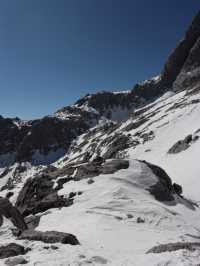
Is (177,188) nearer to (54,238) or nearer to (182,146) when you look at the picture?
(182,146)

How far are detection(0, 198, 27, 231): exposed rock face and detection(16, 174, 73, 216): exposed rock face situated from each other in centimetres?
265

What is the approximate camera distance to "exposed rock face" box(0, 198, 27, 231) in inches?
829

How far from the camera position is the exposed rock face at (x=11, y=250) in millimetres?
13438

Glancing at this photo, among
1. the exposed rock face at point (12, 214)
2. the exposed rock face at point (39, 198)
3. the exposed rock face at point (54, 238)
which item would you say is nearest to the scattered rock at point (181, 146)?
the exposed rock face at point (39, 198)

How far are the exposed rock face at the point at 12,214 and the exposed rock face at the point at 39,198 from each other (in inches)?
104

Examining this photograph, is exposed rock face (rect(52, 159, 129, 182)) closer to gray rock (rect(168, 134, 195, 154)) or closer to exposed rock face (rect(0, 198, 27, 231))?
exposed rock face (rect(0, 198, 27, 231))

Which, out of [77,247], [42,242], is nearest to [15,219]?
[42,242]

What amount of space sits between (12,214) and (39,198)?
6107mm

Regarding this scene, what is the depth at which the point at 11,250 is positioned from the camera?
13695mm

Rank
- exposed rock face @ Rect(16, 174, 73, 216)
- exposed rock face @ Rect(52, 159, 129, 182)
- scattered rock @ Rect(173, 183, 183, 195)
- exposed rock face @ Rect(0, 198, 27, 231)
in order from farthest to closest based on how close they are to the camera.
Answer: scattered rock @ Rect(173, 183, 183, 195) < exposed rock face @ Rect(52, 159, 129, 182) < exposed rock face @ Rect(16, 174, 73, 216) < exposed rock face @ Rect(0, 198, 27, 231)

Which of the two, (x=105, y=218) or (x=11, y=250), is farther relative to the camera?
(x=105, y=218)

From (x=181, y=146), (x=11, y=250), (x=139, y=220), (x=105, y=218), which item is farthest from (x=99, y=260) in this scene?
(x=181, y=146)

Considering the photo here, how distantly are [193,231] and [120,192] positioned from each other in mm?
6436

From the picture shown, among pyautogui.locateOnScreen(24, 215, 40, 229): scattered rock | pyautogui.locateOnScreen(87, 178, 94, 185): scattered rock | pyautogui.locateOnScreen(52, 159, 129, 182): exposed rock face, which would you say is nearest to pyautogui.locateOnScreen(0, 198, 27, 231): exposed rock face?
pyautogui.locateOnScreen(24, 215, 40, 229): scattered rock
